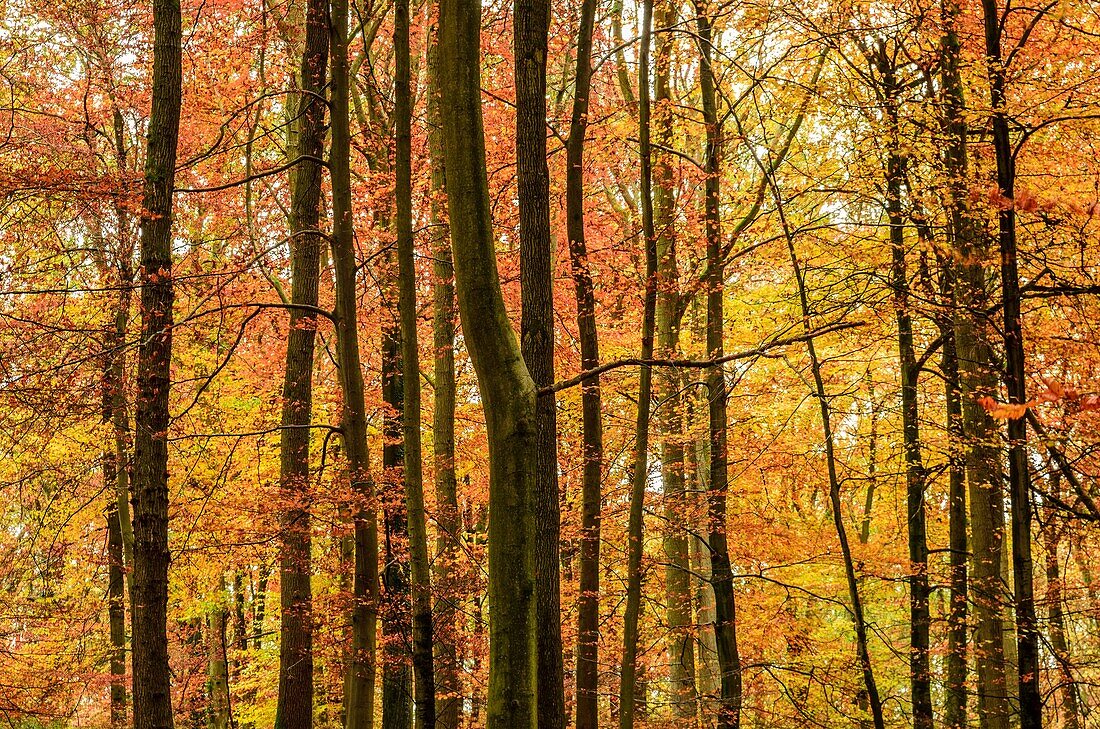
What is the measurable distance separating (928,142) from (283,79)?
7.78 meters

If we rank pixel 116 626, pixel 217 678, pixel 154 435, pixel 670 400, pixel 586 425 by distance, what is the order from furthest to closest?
pixel 217 678
pixel 116 626
pixel 670 400
pixel 586 425
pixel 154 435

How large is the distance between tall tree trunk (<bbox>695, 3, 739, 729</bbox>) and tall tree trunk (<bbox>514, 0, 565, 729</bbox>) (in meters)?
3.34

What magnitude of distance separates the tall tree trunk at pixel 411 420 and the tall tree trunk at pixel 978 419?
487 cm

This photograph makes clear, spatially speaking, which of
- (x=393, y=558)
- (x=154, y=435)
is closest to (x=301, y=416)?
(x=393, y=558)

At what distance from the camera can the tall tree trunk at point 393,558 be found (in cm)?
942

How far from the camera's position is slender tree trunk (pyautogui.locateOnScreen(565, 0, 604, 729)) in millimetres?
8078

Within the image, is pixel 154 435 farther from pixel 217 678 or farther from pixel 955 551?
pixel 217 678

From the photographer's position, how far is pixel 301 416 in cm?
934

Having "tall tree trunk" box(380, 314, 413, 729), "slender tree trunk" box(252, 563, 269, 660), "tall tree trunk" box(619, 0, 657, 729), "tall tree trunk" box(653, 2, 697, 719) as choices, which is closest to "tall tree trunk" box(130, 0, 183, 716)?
"tall tree trunk" box(380, 314, 413, 729)

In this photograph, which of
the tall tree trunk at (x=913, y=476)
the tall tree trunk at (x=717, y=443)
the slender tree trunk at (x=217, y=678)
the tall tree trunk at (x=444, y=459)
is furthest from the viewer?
the slender tree trunk at (x=217, y=678)

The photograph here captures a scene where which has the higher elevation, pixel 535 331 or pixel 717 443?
pixel 535 331

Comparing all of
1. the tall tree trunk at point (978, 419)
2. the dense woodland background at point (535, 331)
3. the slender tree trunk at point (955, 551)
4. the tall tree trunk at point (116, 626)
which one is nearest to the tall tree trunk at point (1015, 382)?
the dense woodland background at point (535, 331)

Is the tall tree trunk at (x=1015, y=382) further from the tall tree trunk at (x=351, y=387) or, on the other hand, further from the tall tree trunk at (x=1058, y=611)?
the tall tree trunk at (x=351, y=387)

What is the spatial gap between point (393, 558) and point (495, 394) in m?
6.47
